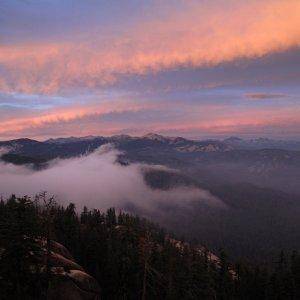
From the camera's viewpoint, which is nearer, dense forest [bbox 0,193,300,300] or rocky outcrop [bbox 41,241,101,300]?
dense forest [bbox 0,193,300,300]

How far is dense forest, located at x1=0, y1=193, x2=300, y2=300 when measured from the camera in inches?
2243

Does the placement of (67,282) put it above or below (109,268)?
above

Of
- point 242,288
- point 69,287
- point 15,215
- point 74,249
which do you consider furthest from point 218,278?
point 15,215

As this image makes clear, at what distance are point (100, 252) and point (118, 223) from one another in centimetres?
8455

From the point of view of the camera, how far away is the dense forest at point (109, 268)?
187 ft

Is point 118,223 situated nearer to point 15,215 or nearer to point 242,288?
point 242,288

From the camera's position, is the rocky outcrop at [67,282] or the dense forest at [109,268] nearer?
the dense forest at [109,268]

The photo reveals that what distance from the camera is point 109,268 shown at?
316 ft

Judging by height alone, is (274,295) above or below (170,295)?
below

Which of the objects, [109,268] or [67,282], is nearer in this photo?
[67,282]

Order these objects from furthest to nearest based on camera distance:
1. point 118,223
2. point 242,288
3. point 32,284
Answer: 1. point 118,223
2. point 242,288
3. point 32,284

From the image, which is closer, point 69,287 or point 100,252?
point 69,287

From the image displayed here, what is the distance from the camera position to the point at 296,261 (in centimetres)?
10900

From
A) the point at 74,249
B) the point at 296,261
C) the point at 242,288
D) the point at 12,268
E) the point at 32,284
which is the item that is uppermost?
the point at 12,268
